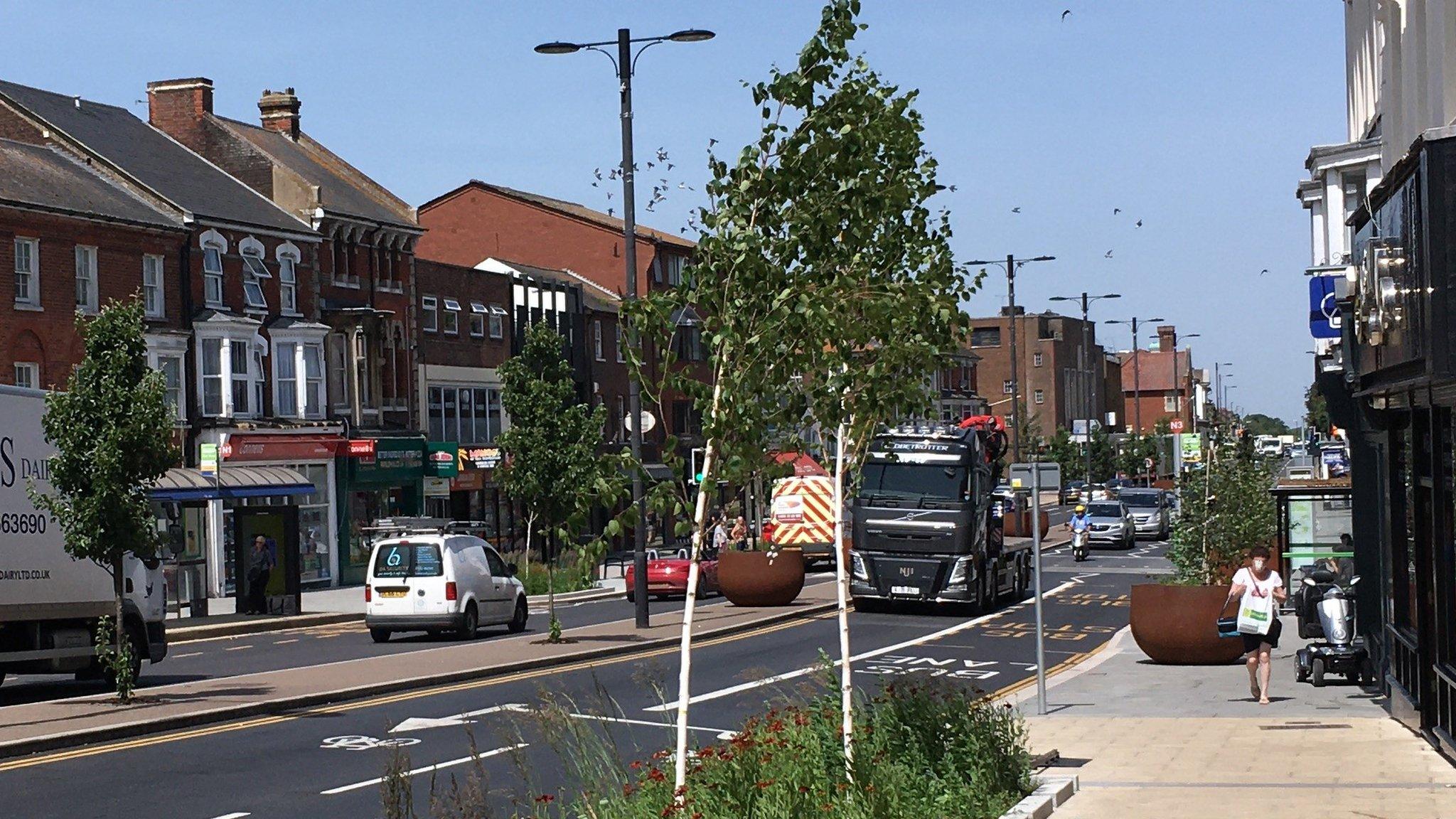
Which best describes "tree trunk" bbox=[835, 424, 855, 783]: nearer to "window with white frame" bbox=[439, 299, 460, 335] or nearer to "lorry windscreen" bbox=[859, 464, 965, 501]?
"lorry windscreen" bbox=[859, 464, 965, 501]

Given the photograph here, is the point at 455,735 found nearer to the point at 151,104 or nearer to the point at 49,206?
the point at 49,206

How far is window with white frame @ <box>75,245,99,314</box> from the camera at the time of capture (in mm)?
44719

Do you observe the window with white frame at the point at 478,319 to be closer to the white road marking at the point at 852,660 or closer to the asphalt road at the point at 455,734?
the white road marking at the point at 852,660

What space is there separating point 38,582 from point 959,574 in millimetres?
18154

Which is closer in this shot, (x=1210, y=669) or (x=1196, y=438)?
(x=1210, y=669)

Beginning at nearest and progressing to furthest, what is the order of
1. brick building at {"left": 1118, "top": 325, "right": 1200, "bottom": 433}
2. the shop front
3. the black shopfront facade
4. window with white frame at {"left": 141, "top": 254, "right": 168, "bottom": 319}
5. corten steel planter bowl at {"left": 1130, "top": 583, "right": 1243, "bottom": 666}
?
the black shopfront facade
corten steel planter bowl at {"left": 1130, "top": 583, "right": 1243, "bottom": 666}
window with white frame at {"left": 141, "top": 254, "right": 168, "bottom": 319}
the shop front
brick building at {"left": 1118, "top": 325, "right": 1200, "bottom": 433}

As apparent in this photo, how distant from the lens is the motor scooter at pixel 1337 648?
21.2 m

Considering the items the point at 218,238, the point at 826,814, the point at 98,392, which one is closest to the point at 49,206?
the point at 218,238

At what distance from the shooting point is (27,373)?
4322 cm

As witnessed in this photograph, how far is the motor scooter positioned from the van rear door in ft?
48.3

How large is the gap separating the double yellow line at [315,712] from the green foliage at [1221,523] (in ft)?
25.7

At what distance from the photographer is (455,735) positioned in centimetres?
1809

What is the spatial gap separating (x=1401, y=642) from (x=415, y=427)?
4526 cm

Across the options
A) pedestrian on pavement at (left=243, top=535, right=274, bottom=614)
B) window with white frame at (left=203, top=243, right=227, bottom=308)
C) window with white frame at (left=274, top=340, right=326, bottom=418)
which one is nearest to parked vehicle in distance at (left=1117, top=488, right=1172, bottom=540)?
Answer: window with white frame at (left=274, top=340, right=326, bottom=418)
